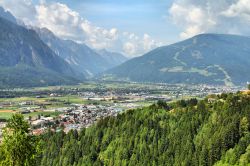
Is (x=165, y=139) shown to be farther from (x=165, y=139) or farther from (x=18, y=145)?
(x=18, y=145)

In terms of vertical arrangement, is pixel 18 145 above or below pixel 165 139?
above

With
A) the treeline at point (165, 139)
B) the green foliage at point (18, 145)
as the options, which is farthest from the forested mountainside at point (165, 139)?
the green foliage at point (18, 145)

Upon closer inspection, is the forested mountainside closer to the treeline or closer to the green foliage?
the treeline

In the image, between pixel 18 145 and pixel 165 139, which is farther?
pixel 165 139

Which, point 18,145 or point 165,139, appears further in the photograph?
point 165,139

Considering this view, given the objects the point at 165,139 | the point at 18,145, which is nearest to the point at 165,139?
the point at 165,139

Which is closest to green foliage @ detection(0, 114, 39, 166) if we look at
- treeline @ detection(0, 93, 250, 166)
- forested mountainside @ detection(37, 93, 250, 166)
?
treeline @ detection(0, 93, 250, 166)
